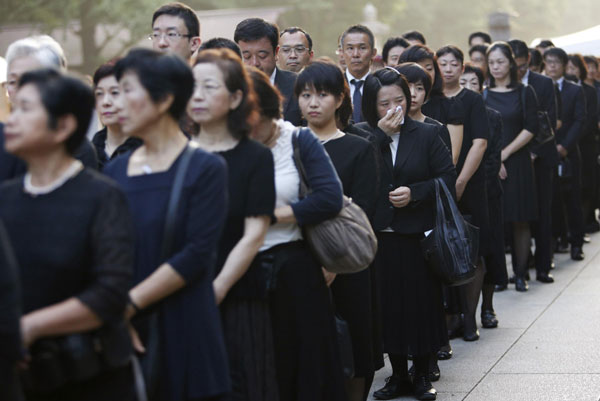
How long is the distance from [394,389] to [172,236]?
332cm

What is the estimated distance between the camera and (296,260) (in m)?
5.03

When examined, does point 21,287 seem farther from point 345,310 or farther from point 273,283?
point 345,310

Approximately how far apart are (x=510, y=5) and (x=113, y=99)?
188ft

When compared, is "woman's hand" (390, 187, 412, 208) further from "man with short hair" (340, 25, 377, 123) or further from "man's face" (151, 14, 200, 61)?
"man with short hair" (340, 25, 377, 123)

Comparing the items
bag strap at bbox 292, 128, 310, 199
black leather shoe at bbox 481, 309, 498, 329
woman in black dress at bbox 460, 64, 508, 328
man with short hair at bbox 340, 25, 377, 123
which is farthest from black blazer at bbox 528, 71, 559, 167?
bag strap at bbox 292, 128, 310, 199

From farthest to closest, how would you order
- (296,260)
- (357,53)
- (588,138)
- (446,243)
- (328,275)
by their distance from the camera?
(588,138) < (357,53) < (446,243) < (328,275) < (296,260)

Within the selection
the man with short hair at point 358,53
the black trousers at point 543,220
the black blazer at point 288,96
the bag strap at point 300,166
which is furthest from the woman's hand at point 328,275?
the black trousers at point 543,220

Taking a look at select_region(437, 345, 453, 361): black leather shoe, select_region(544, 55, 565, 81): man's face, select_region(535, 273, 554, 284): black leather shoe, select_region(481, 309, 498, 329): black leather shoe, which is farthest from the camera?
select_region(544, 55, 565, 81): man's face

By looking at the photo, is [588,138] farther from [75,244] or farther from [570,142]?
[75,244]

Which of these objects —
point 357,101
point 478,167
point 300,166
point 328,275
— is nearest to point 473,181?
point 478,167

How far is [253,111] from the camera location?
4.64 meters

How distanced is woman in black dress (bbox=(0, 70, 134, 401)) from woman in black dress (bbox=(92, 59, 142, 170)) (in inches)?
80.8

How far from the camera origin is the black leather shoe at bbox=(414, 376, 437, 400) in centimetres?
680

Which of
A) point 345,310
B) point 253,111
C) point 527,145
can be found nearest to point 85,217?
point 253,111
